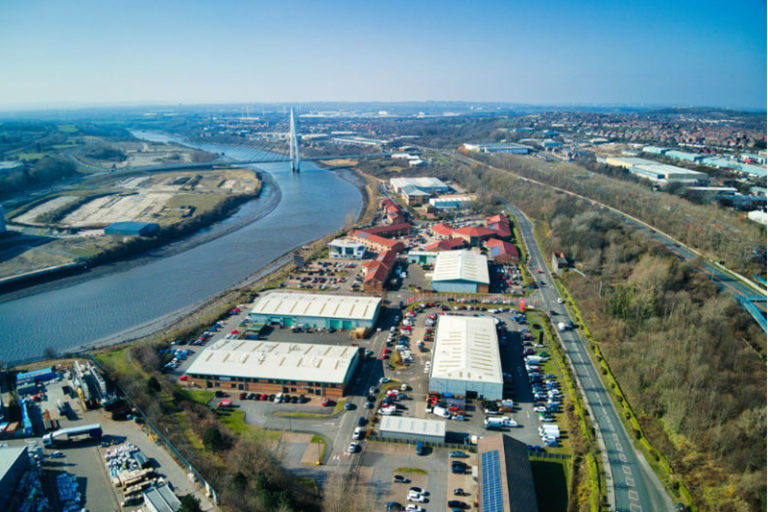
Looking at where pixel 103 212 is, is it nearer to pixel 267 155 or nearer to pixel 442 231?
pixel 442 231

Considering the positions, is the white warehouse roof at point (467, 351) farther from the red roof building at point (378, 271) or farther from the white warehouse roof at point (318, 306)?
the red roof building at point (378, 271)

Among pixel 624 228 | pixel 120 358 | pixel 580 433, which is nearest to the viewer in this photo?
pixel 580 433

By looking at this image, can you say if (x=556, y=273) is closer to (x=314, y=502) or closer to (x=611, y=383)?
(x=611, y=383)

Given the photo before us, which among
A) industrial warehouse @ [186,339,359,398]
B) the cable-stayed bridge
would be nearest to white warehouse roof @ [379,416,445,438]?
industrial warehouse @ [186,339,359,398]

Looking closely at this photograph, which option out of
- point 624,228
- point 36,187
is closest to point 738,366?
A: point 624,228

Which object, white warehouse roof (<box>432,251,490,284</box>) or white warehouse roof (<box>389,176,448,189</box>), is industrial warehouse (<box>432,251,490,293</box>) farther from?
white warehouse roof (<box>389,176,448,189</box>)

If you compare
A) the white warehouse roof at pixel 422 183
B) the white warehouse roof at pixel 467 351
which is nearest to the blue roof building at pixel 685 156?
the white warehouse roof at pixel 422 183
